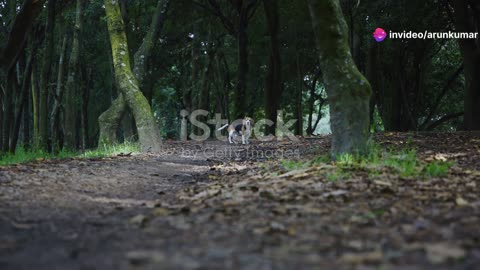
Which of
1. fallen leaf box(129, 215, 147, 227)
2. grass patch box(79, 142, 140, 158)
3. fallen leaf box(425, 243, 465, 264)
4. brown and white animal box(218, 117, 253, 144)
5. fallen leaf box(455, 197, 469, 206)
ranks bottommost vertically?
fallen leaf box(129, 215, 147, 227)

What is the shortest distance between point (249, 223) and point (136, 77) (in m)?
11.6

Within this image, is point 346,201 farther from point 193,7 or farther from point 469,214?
point 193,7

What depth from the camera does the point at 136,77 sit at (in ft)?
48.4

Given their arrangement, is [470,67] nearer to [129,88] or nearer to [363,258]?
[129,88]

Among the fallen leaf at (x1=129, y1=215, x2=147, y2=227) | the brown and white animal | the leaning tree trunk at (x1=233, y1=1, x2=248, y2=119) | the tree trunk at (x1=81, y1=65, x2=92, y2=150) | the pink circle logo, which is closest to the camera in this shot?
the fallen leaf at (x1=129, y1=215, x2=147, y2=227)

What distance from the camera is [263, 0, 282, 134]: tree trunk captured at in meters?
22.1

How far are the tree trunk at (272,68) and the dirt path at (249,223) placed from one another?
52.4 feet

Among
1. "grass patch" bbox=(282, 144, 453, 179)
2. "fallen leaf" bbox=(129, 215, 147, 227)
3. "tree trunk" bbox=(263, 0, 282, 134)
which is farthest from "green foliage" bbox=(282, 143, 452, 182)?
"tree trunk" bbox=(263, 0, 282, 134)

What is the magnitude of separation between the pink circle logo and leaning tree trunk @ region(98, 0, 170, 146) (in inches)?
358

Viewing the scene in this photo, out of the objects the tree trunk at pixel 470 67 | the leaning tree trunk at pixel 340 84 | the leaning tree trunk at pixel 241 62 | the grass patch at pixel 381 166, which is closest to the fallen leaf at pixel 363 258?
the grass patch at pixel 381 166

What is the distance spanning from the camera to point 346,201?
15.4 ft

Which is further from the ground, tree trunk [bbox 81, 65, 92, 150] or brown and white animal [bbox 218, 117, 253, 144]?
tree trunk [bbox 81, 65, 92, 150]

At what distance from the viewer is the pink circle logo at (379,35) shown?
790 inches

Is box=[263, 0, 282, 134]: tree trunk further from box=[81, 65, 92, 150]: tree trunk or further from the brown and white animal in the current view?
box=[81, 65, 92, 150]: tree trunk
